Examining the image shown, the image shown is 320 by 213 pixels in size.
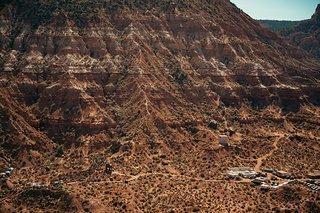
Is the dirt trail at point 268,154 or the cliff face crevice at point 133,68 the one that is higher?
the cliff face crevice at point 133,68

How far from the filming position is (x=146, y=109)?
11475 cm

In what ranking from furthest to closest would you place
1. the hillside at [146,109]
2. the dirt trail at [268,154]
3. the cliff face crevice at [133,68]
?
the cliff face crevice at [133,68], the dirt trail at [268,154], the hillside at [146,109]

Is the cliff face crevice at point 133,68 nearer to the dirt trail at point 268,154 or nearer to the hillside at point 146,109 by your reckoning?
the hillside at point 146,109

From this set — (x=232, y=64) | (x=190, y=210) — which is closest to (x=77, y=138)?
(x=190, y=210)

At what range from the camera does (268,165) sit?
110 meters

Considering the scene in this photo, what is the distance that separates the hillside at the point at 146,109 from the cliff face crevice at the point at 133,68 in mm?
334

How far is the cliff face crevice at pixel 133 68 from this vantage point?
114 meters

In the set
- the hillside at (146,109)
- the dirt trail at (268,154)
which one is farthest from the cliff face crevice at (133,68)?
the dirt trail at (268,154)

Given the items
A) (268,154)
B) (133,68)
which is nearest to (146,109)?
(133,68)

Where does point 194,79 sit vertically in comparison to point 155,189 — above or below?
above

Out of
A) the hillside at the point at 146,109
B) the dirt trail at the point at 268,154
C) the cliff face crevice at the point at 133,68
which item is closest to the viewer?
the hillside at the point at 146,109

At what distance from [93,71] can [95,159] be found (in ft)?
94.7

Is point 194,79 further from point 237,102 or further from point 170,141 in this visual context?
point 170,141

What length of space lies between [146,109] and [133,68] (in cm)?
1594
